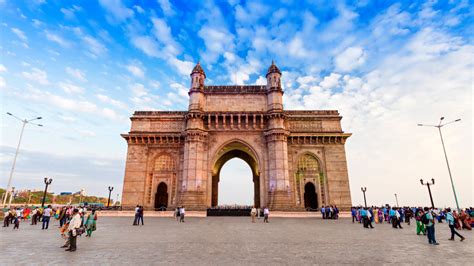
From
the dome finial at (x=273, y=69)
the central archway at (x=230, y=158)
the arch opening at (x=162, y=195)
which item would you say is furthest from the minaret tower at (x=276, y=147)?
the arch opening at (x=162, y=195)

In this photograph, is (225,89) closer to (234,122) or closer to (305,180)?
(234,122)

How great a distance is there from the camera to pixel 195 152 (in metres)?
27.4

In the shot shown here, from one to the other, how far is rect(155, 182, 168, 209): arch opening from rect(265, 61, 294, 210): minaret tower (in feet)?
42.4

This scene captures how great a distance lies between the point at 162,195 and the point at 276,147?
15295 mm

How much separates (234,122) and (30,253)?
77.4ft

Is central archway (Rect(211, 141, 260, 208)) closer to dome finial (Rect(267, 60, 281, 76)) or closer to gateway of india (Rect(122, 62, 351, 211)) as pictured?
gateway of india (Rect(122, 62, 351, 211))

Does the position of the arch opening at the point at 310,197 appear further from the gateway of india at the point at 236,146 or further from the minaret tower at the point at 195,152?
the minaret tower at the point at 195,152

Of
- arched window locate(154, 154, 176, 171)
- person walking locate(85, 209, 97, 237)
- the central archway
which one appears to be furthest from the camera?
the central archway

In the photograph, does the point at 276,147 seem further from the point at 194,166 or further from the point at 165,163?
the point at 165,163

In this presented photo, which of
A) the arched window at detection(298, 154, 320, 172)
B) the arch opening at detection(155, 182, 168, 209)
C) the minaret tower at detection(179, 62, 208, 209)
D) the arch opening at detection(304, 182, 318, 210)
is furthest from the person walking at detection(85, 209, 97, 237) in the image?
the arch opening at detection(304, 182, 318, 210)

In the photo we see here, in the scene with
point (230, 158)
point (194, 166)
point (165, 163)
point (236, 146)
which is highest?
point (236, 146)

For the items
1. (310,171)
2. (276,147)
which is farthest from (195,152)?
(310,171)

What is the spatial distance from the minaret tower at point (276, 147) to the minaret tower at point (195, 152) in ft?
24.6

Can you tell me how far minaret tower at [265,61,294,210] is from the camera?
2602cm
